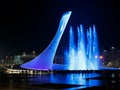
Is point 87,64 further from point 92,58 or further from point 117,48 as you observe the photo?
point 117,48

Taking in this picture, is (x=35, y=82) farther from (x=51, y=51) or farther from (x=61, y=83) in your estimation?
(x=51, y=51)

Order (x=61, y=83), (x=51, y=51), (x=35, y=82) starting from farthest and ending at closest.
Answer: (x=51, y=51) < (x=35, y=82) < (x=61, y=83)

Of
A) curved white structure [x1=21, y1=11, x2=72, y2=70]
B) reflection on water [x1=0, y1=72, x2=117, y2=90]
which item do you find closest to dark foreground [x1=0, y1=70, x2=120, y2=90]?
reflection on water [x1=0, y1=72, x2=117, y2=90]

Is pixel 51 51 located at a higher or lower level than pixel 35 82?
higher

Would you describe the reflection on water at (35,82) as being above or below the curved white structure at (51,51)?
below

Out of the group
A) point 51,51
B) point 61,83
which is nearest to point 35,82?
point 61,83

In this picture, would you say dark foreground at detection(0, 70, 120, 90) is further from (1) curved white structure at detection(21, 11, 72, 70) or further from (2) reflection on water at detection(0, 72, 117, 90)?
(1) curved white structure at detection(21, 11, 72, 70)

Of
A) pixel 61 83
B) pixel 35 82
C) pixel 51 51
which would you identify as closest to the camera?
pixel 61 83

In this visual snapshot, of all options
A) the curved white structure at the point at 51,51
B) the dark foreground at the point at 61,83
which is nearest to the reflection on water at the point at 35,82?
the dark foreground at the point at 61,83

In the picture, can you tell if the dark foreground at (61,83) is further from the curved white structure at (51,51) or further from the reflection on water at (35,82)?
the curved white structure at (51,51)

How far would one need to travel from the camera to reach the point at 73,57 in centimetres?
5944

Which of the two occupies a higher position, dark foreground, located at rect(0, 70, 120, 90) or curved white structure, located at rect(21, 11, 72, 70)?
curved white structure, located at rect(21, 11, 72, 70)

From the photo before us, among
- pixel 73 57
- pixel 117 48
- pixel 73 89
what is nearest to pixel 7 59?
pixel 117 48

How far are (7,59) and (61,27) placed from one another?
82.1 meters
